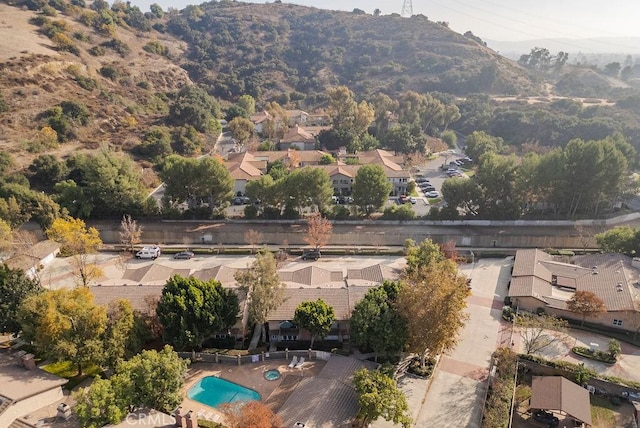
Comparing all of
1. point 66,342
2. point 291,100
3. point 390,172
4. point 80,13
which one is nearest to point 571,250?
point 390,172

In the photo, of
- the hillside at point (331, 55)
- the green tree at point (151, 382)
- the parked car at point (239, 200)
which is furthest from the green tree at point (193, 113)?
the green tree at point (151, 382)

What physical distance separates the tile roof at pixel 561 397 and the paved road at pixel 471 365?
11.6ft

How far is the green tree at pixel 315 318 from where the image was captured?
33.0m

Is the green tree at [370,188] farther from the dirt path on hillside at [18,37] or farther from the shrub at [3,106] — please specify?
the dirt path on hillside at [18,37]

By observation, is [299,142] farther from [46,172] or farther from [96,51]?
[96,51]

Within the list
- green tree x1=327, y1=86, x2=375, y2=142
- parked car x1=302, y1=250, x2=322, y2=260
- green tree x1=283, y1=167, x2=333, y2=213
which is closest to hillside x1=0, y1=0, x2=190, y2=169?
green tree x1=283, y1=167, x2=333, y2=213

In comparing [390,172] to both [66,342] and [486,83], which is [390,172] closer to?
[66,342]

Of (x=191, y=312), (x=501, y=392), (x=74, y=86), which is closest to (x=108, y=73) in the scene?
(x=74, y=86)

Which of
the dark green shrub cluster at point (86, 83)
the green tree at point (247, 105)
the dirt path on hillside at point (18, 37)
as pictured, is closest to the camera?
the dirt path on hillside at point (18, 37)

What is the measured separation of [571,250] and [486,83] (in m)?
93.9

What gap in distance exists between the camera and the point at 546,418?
1138 inches

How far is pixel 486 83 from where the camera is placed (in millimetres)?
131375

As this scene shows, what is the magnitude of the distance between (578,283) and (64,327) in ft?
150

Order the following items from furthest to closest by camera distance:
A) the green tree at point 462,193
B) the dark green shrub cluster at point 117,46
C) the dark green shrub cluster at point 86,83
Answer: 1. the dark green shrub cluster at point 117,46
2. the dark green shrub cluster at point 86,83
3. the green tree at point 462,193
